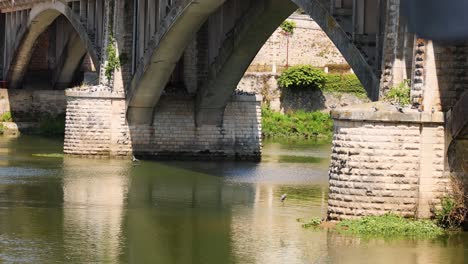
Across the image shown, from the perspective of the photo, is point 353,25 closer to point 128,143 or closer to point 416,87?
point 416,87

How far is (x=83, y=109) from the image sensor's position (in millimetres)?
48156

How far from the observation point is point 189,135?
48.1 m

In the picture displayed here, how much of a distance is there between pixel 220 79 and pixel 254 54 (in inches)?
91.2

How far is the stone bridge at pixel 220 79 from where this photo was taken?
2645 centimetres

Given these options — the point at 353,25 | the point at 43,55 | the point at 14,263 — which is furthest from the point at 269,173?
the point at 43,55

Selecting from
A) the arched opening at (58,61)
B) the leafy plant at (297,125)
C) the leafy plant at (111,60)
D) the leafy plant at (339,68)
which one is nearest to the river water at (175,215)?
the leafy plant at (111,60)

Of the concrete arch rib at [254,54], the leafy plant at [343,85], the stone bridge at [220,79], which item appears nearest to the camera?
the stone bridge at [220,79]

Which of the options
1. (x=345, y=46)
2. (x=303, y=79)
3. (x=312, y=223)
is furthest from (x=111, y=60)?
(x=312, y=223)

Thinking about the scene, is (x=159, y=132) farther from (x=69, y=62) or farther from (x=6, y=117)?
(x=69, y=62)

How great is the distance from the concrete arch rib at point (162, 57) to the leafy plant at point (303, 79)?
2148 centimetres

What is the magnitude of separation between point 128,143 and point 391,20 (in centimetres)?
2135

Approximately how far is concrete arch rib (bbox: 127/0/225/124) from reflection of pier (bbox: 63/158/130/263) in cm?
255

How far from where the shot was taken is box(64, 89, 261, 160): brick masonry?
47.9 m

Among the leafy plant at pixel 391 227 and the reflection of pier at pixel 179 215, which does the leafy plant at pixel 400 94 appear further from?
the reflection of pier at pixel 179 215
